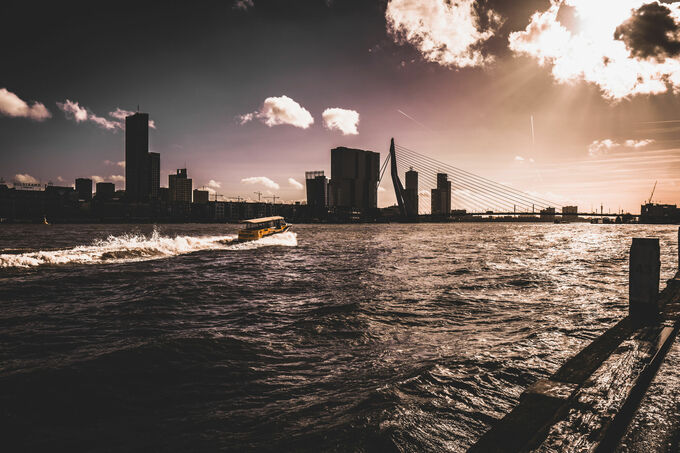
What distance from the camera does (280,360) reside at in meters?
7.24

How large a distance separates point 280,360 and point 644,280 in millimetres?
7320

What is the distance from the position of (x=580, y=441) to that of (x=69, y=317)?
42.4ft

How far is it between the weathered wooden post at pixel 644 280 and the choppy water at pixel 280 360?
1.60 meters

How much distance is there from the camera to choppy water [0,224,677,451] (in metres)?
4.77

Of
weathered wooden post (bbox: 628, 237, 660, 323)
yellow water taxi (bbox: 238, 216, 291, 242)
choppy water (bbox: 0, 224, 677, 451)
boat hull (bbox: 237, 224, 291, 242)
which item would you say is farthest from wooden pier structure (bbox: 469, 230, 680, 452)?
boat hull (bbox: 237, 224, 291, 242)

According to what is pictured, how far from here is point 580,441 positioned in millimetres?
2846

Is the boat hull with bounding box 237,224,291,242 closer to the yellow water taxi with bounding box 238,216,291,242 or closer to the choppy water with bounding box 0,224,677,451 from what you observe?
the yellow water taxi with bounding box 238,216,291,242

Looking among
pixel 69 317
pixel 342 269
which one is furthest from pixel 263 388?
pixel 342 269

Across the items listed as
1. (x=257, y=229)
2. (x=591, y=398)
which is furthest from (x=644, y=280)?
(x=257, y=229)

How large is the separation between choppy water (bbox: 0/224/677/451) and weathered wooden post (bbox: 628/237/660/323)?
1598 mm

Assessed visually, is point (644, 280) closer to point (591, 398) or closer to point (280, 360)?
point (591, 398)

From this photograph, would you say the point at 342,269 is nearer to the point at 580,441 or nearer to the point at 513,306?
the point at 513,306

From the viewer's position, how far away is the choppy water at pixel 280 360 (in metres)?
4.77

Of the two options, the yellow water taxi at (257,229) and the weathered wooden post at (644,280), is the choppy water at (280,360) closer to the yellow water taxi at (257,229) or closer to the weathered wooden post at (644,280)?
the weathered wooden post at (644,280)
